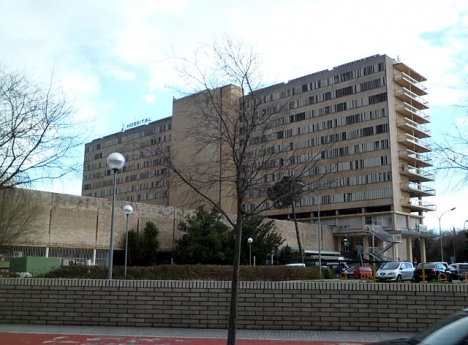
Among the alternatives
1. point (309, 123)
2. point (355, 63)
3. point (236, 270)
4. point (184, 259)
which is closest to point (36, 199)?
point (184, 259)

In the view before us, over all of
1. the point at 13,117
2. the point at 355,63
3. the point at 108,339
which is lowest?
the point at 108,339

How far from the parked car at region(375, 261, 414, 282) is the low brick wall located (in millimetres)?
23249

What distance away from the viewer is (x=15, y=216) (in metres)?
34.4

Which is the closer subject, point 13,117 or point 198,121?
point 198,121

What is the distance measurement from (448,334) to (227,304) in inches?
296

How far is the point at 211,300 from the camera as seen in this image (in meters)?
11.5

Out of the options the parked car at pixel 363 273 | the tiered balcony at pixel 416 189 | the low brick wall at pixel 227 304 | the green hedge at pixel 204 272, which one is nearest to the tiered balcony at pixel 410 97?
the tiered balcony at pixel 416 189

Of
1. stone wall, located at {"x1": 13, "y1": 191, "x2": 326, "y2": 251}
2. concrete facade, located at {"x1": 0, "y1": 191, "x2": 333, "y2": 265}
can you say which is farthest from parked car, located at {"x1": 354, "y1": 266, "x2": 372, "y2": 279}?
concrete facade, located at {"x1": 0, "y1": 191, "x2": 333, "y2": 265}

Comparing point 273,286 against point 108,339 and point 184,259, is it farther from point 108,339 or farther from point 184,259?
point 184,259

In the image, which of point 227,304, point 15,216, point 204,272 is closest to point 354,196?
point 204,272

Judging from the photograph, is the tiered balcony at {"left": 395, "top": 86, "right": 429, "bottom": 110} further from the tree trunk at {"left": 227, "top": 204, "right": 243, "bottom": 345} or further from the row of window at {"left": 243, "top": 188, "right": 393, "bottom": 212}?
the tree trunk at {"left": 227, "top": 204, "right": 243, "bottom": 345}

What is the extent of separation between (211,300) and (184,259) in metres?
34.4

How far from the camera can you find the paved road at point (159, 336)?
9641 millimetres

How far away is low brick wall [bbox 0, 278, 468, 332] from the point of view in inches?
436
